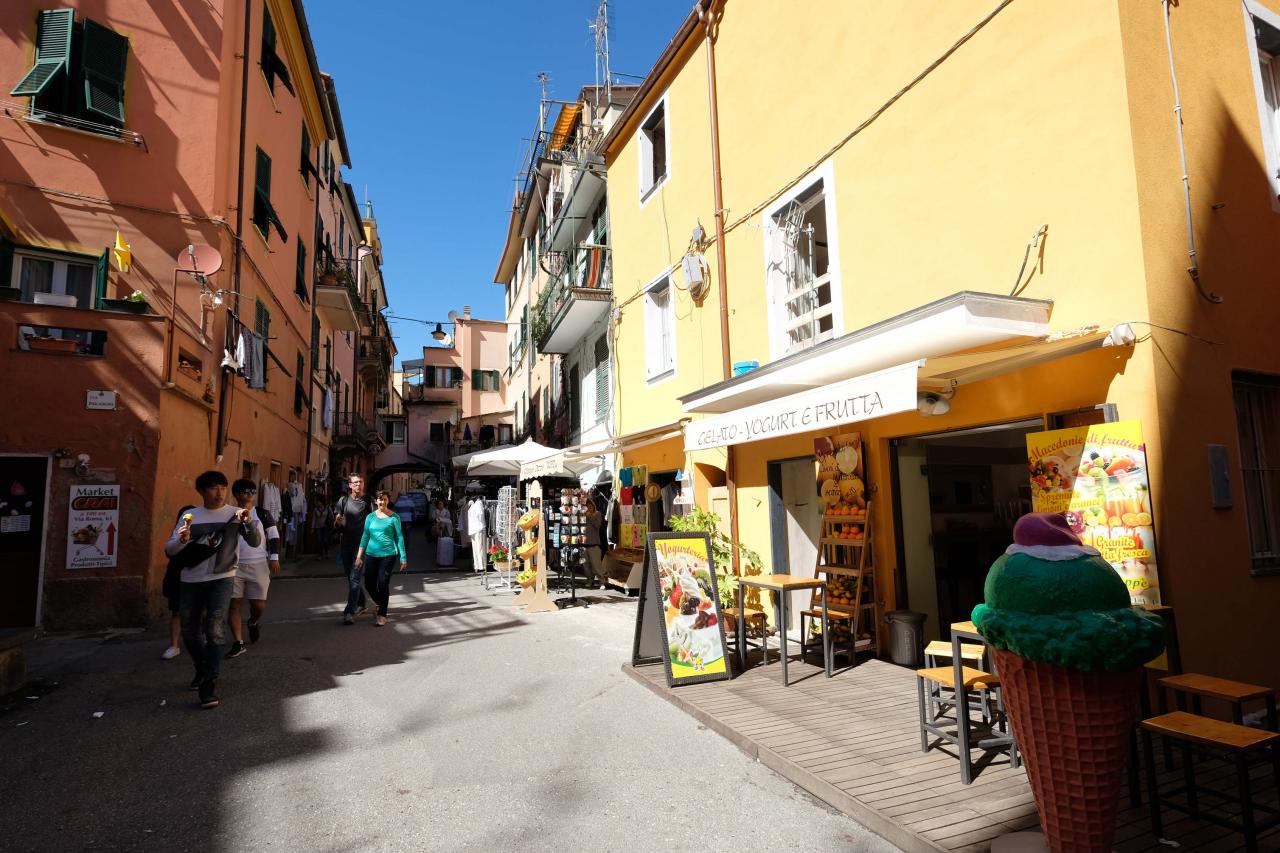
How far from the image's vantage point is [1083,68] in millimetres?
5113

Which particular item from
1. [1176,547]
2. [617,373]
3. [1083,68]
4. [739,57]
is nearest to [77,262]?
[617,373]

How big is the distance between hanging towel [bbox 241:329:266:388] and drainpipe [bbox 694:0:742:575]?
8487 millimetres

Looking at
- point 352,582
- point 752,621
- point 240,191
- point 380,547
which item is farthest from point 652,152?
point 752,621

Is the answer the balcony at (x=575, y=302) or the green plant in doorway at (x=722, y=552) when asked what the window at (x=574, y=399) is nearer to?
the balcony at (x=575, y=302)

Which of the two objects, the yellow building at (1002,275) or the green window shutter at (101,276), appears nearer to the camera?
the yellow building at (1002,275)

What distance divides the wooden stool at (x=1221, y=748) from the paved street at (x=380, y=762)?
138 cm

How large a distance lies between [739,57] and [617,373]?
6.03 m

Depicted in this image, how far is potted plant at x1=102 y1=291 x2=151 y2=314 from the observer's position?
9.52 metres

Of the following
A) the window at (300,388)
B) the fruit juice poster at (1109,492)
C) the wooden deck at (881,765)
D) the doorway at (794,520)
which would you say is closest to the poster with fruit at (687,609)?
the wooden deck at (881,765)

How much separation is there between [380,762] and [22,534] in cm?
724

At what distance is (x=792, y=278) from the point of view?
8938mm

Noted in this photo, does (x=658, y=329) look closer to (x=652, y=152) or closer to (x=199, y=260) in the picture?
(x=652, y=152)

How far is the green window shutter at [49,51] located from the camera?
10133 millimetres

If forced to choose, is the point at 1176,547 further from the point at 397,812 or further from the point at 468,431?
the point at 468,431
